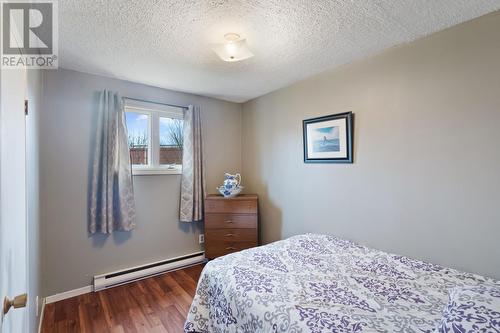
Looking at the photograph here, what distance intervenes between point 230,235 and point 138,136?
1639 millimetres

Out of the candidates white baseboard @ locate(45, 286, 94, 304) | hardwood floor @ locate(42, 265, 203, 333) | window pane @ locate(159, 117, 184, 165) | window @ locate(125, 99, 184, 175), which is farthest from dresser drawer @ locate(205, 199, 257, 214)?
white baseboard @ locate(45, 286, 94, 304)

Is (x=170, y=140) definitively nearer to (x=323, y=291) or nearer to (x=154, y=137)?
(x=154, y=137)

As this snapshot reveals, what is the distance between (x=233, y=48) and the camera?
180 centimetres

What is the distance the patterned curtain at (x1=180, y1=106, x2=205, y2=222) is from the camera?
9.93 feet

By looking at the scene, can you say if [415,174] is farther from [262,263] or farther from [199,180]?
[199,180]

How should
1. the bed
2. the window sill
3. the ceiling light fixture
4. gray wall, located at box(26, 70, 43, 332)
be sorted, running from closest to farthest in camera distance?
the bed → gray wall, located at box(26, 70, 43, 332) → the ceiling light fixture → the window sill

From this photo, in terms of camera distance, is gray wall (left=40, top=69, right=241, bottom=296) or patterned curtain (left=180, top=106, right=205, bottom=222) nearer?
gray wall (left=40, top=69, right=241, bottom=296)

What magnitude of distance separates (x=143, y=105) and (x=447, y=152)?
9.71ft

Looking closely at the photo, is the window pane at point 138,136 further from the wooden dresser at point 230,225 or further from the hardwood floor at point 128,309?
the hardwood floor at point 128,309

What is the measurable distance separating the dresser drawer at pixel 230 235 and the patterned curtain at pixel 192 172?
0.30 metres

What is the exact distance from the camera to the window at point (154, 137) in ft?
9.24

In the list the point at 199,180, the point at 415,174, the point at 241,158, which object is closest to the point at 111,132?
the point at 199,180

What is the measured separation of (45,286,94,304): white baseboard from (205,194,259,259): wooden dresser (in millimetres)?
1270

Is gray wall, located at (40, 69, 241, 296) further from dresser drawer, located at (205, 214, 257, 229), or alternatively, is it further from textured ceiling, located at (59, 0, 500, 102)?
dresser drawer, located at (205, 214, 257, 229)
